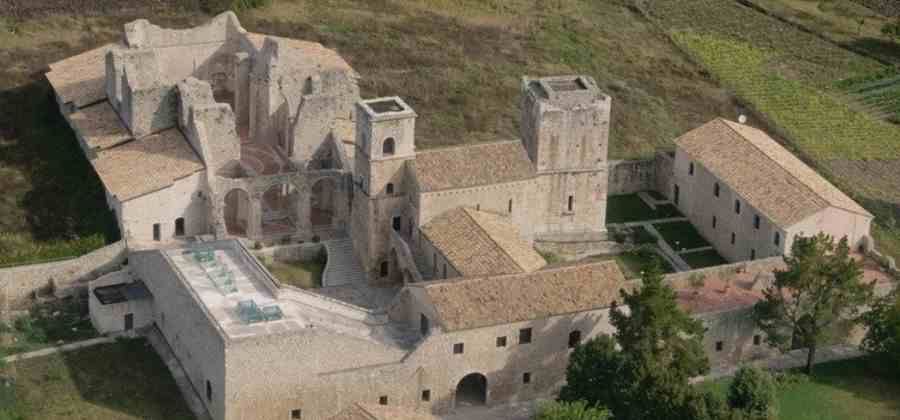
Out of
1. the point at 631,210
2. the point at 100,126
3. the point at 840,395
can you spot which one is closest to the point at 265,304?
the point at 100,126

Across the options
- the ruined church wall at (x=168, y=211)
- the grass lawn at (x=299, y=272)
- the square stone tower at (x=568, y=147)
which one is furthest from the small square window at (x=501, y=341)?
the ruined church wall at (x=168, y=211)

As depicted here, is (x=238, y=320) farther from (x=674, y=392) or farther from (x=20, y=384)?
(x=674, y=392)

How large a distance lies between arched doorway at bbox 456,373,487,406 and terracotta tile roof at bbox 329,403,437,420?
4.55 metres

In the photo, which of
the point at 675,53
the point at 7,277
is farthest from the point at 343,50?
the point at 7,277

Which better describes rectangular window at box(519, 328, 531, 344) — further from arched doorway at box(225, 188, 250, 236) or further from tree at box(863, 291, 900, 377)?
arched doorway at box(225, 188, 250, 236)

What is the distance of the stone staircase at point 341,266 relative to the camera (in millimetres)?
74250

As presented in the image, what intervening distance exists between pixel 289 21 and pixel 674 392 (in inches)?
1626

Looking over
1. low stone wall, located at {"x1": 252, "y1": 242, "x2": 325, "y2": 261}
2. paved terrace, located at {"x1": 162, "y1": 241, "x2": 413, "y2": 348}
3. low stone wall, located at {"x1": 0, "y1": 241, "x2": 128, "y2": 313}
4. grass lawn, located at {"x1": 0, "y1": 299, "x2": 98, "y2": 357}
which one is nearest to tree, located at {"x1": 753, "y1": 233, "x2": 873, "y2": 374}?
paved terrace, located at {"x1": 162, "y1": 241, "x2": 413, "y2": 348}

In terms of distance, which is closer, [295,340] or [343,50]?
[295,340]

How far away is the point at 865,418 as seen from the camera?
6812 centimetres

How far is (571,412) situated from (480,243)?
427 inches

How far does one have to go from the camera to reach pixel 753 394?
212 feet

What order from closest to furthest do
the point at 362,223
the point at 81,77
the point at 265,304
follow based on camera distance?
the point at 265,304 → the point at 362,223 → the point at 81,77

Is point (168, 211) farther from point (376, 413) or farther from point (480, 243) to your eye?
point (376, 413)
